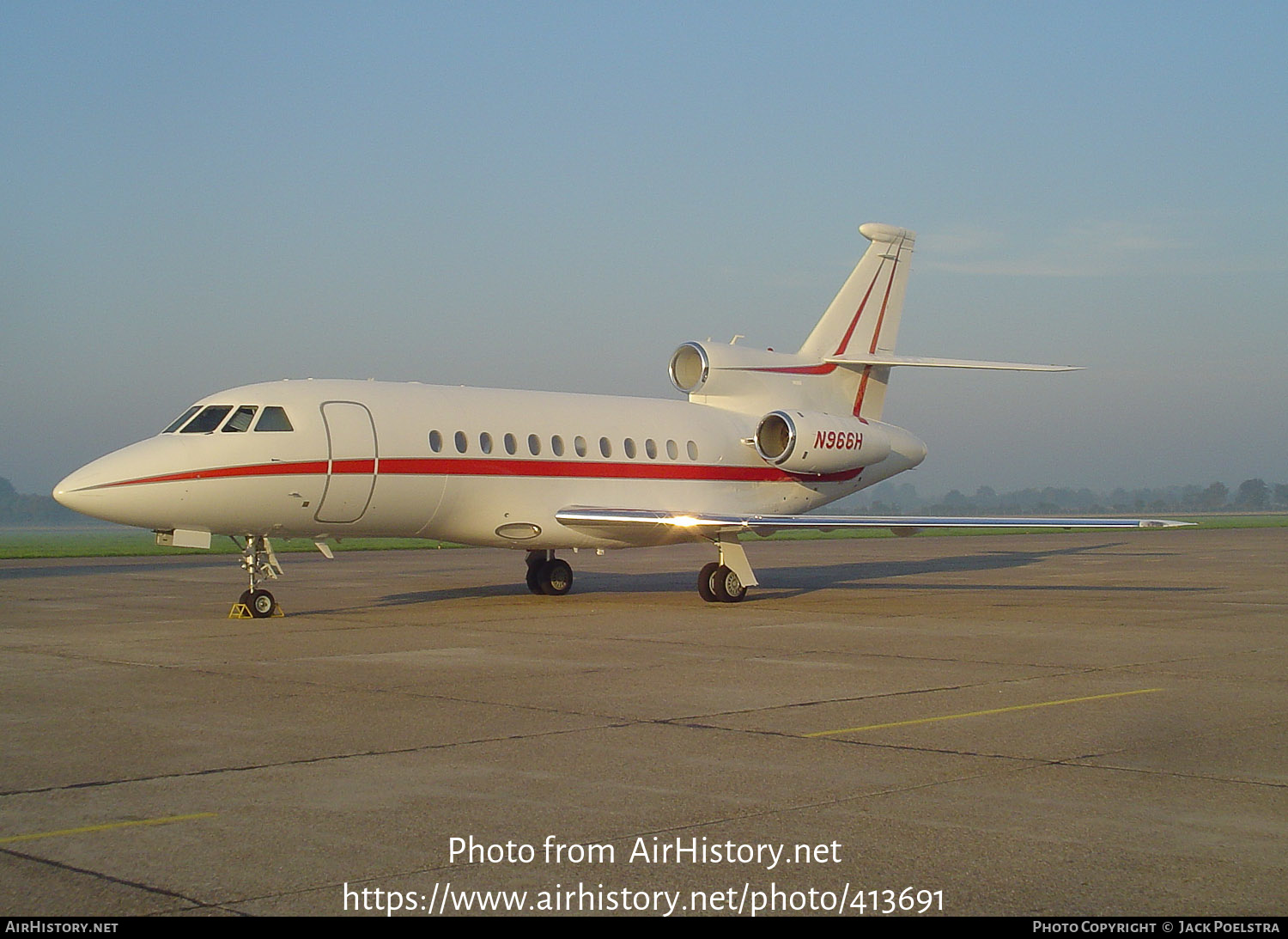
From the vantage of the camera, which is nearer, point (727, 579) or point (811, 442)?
point (727, 579)

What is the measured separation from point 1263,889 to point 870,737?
3.59m

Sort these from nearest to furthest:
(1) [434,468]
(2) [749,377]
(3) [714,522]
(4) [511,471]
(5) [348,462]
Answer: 1. (5) [348,462]
2. (1) [434,468]
3. (4) [511,471]
4. (3) [714,522]
5. (2) [749,377]

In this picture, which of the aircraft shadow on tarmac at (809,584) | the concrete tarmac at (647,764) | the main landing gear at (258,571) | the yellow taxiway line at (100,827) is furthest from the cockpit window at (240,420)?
the yellow taxiway line at (100,827)

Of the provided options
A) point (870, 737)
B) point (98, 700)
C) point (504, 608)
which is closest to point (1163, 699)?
point (870, 737)

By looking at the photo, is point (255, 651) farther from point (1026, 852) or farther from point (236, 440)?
point (1026, 852)

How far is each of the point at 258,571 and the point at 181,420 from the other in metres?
2.37

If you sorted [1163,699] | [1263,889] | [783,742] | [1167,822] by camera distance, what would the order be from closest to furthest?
[1263,889] → [1167,822] → [783,742] → [1163,699]

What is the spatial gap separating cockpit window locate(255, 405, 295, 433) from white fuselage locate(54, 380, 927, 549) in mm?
69

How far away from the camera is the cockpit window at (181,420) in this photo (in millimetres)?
16953

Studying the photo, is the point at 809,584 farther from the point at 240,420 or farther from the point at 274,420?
the point at 240,420

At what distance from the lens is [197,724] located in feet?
30.0

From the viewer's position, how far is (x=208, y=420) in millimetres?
17016

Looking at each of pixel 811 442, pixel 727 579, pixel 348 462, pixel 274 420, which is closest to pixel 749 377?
Result: pixel 811 442

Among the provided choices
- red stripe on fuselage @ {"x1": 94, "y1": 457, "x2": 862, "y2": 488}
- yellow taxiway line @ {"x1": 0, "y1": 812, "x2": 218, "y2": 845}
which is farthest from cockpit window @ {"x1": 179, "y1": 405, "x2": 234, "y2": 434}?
yellow taxiway line @ {"x1": 0, "y1": 812, "x2": 218, "y2": 845}
